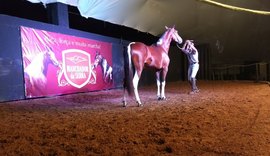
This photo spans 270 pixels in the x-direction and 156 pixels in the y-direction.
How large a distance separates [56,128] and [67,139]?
24.9 inches

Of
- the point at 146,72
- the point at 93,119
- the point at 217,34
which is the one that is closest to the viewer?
the point at 93,119

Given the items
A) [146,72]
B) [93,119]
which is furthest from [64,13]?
[146,72]

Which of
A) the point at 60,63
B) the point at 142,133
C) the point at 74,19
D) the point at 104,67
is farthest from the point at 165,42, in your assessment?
the point at 74,19

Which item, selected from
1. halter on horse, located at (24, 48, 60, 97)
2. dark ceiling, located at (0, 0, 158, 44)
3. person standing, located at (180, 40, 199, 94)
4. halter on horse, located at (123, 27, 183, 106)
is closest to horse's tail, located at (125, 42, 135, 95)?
halter on horse, located at (123, 27, 183, 106)

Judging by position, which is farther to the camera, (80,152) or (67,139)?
(67,139)

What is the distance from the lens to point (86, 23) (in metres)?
13.6

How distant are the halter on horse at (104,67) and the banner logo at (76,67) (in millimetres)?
586

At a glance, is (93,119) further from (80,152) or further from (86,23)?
(86,23)

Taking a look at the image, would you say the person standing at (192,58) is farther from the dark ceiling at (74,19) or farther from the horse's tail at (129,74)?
the dark ceiling at (74,19)

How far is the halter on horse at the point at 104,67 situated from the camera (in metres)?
10.1

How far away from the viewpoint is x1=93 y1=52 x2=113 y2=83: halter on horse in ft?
33.2

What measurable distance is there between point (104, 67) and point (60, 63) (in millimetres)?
2624

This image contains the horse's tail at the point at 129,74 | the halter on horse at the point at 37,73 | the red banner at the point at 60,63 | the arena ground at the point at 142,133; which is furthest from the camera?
the red banner at the point at 60,63

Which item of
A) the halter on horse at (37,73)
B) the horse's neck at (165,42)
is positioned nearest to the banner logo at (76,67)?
the halter on horse at (37,73)
